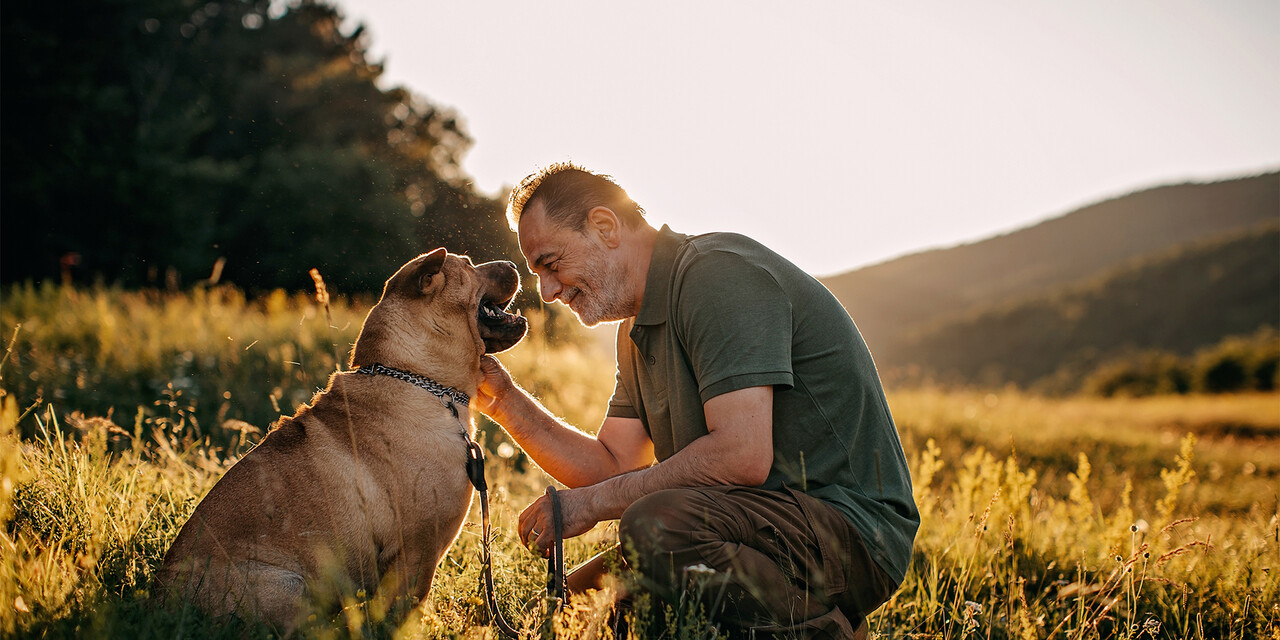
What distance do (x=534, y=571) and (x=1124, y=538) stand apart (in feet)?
9.72

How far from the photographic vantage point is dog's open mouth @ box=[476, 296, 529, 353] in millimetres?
3416

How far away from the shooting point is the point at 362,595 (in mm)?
2602

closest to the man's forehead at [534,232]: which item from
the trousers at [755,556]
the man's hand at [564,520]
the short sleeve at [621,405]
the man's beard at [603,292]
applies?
the man's beard at [603,292]

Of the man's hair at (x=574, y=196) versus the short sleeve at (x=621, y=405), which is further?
the short sleeve at (x=621, y=405)

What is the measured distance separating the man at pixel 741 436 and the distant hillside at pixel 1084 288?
3613 cm

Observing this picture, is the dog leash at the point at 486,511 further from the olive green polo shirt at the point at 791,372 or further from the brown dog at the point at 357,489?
the olive green polo shirt at the point at 791,372

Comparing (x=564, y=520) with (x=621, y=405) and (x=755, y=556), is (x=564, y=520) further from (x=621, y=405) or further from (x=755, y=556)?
(x=621, y=405)

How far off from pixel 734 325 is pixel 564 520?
1.02 metres

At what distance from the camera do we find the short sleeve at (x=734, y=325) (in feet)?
8.56

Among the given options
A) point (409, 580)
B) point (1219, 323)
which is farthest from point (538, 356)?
point (1219, 323)

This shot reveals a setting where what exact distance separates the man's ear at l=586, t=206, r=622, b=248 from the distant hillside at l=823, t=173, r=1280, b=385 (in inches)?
1421

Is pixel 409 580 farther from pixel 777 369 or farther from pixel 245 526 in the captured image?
pixel 777 369

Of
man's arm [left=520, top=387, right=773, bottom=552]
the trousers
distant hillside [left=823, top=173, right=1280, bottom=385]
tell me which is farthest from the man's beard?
distant hillside [left=823, top=173, right=1280, bottom=385]

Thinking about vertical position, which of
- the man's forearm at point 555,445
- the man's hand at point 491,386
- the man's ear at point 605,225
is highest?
the man's ear at point 605,225
